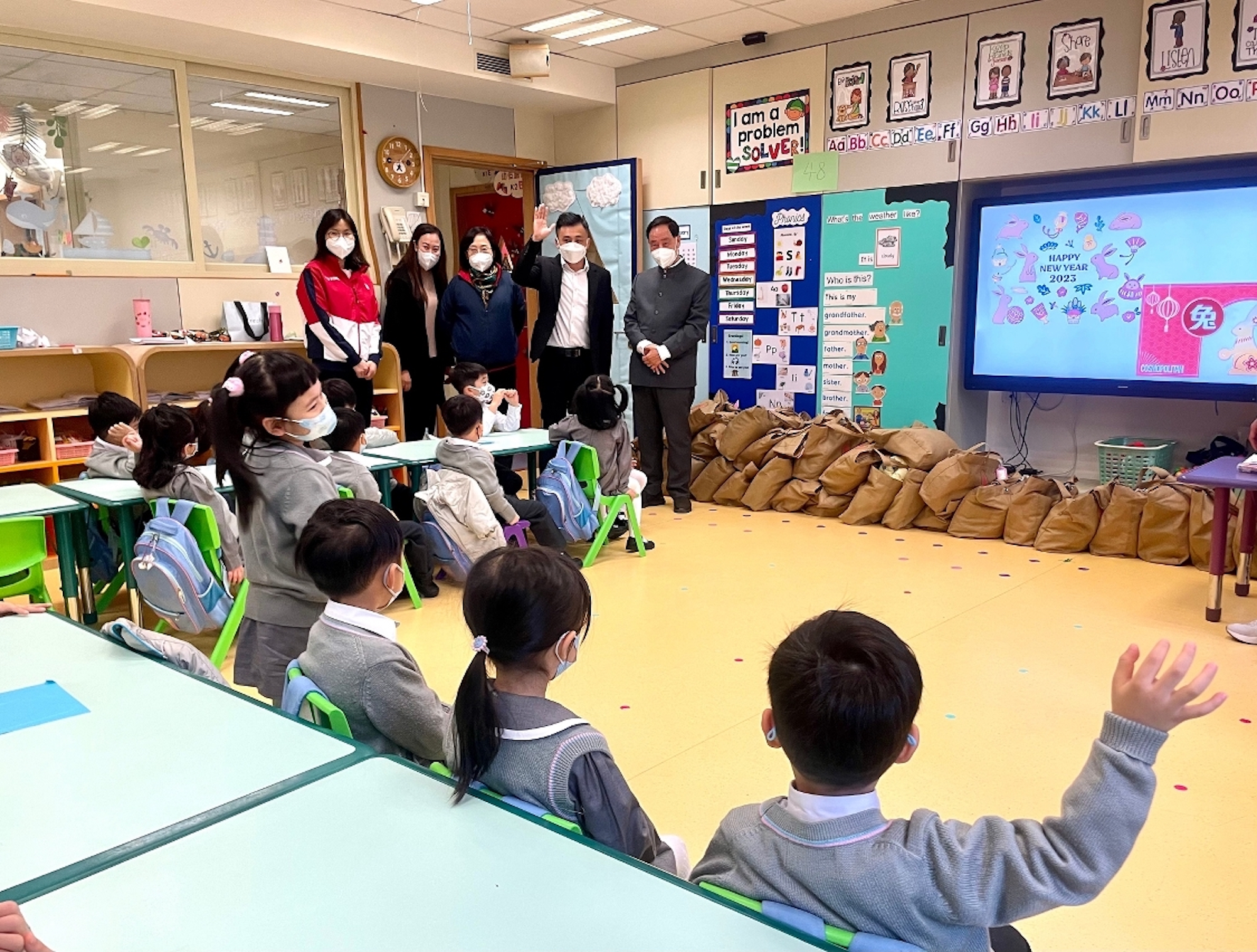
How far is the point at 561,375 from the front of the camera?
5746 millimetres

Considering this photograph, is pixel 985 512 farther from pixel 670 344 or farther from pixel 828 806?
pixel 828 806

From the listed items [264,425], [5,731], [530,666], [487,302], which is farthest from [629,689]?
[487,302]

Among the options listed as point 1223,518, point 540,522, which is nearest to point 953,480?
point 1223,518

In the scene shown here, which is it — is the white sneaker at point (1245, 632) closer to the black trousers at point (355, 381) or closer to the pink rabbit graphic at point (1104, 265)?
the pink rabbit graphic at point (1104, 265)

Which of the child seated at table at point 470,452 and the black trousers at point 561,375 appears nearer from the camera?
the child seated at table at point 470,452

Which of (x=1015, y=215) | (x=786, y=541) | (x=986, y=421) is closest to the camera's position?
(x=786, y=541)

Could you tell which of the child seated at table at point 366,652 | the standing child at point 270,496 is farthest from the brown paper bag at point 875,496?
the child seated at table at point 366,652

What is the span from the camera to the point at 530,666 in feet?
4.62

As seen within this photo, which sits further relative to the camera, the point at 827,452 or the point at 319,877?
the point at 827,452

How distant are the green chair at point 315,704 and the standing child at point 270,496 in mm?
854

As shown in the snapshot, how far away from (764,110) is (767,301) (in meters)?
1.19

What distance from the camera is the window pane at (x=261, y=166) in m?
5.62

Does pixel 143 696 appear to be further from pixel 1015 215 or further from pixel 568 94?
pixel 568 94

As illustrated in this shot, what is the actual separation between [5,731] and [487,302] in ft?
14.4
